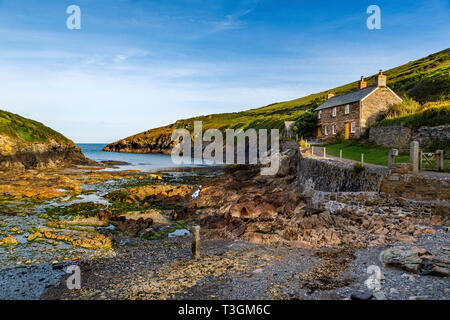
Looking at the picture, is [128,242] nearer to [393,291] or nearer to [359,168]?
[393,291]

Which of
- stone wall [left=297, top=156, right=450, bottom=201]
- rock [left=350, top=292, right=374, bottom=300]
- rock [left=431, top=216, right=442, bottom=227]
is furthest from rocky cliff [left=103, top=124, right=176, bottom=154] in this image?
rock [left=350, top=292, right=374, bottom=300]

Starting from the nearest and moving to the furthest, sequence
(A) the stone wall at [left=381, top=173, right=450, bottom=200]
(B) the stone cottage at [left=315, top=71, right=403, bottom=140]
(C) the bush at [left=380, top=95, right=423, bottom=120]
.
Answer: (A) the stone wall at [left=381, top=173, right=450, bottom=200]
(C) the bush at [left=380, top=95, right=423, bottom=120]
(B) the stone cottage at [left=315, top=71, right=403, bottom=140]

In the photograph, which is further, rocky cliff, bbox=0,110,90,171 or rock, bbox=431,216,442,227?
rocky cliff, bbox=0,110,90,171

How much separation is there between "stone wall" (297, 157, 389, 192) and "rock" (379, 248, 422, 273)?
21.1ft

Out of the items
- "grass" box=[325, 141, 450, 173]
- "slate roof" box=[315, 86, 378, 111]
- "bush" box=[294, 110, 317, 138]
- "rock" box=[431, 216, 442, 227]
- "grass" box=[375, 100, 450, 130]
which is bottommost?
"rock" box=[431, 216, 442, 227]

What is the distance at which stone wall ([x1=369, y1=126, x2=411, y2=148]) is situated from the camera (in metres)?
27.0

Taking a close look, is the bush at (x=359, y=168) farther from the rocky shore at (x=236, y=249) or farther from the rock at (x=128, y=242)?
the rock at (x=128, y=242)

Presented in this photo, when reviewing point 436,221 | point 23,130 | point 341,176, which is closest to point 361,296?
point 436,221

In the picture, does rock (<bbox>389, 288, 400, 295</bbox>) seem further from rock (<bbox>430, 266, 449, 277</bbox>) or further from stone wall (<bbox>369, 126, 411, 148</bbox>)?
stone wall (<bbox>369, 126, 411, 148</bbox>)

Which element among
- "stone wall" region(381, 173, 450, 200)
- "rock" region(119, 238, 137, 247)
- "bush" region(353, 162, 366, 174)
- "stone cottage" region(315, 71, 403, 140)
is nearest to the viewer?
"stone wall" region(381, 173, 450, 200)

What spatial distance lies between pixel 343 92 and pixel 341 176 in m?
108
